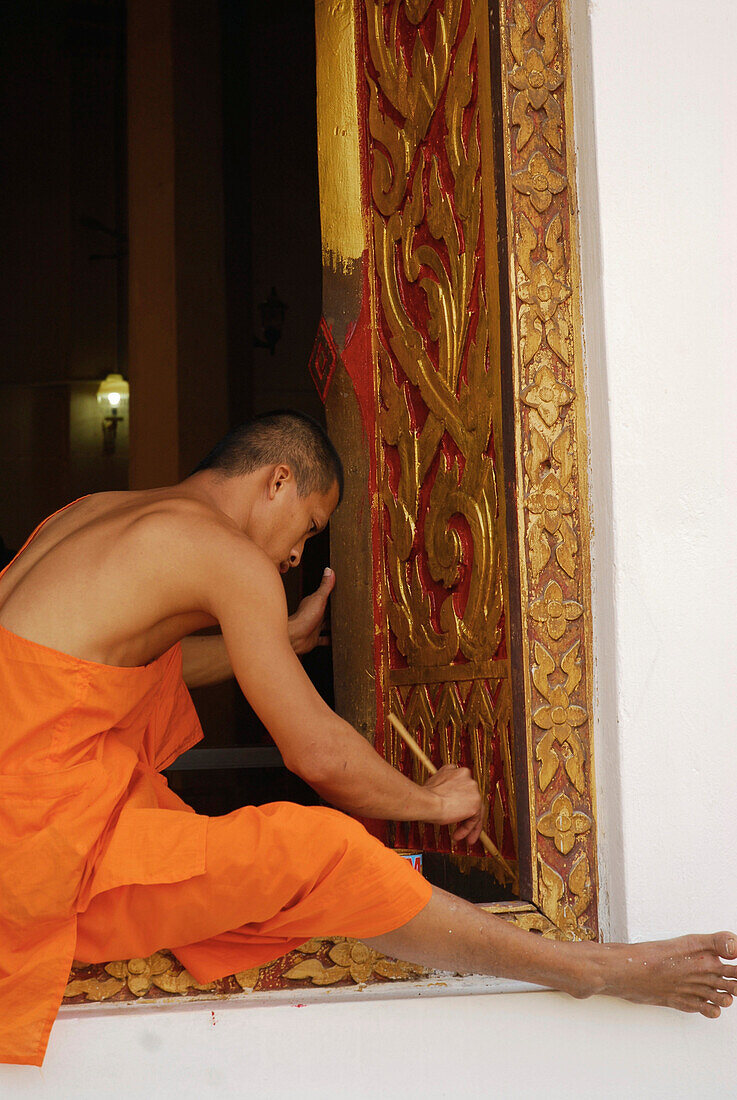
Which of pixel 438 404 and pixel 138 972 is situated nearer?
pixel 138 972

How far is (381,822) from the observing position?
8.54 ft

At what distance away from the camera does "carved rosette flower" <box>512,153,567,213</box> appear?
2.13 m

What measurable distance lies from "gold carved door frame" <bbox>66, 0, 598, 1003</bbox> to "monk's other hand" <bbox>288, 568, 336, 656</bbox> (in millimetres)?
48

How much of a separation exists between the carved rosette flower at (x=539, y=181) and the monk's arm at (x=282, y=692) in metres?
0.91

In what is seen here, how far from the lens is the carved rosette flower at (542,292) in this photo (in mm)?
2115

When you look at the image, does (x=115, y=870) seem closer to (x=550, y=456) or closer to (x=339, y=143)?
(x=550, y=456)

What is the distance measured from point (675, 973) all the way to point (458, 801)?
1.53ft

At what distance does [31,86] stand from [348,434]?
15.7 feet

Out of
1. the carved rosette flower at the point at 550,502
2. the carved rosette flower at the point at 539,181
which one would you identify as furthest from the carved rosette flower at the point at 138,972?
the carved rosette flower at the point at 539,181

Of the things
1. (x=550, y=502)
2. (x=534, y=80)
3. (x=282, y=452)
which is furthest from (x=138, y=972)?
(x=534, y=80)

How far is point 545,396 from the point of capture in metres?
2.10

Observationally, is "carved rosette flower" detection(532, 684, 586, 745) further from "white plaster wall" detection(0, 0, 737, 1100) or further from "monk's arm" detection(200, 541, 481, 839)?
"monk's arm" detection(200, 541, 481, 839)

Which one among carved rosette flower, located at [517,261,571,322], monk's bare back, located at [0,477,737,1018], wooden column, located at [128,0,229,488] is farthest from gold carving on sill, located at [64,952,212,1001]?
wooden column, located at [128,0,229,488]

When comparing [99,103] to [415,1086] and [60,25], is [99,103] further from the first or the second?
[415,1086]
